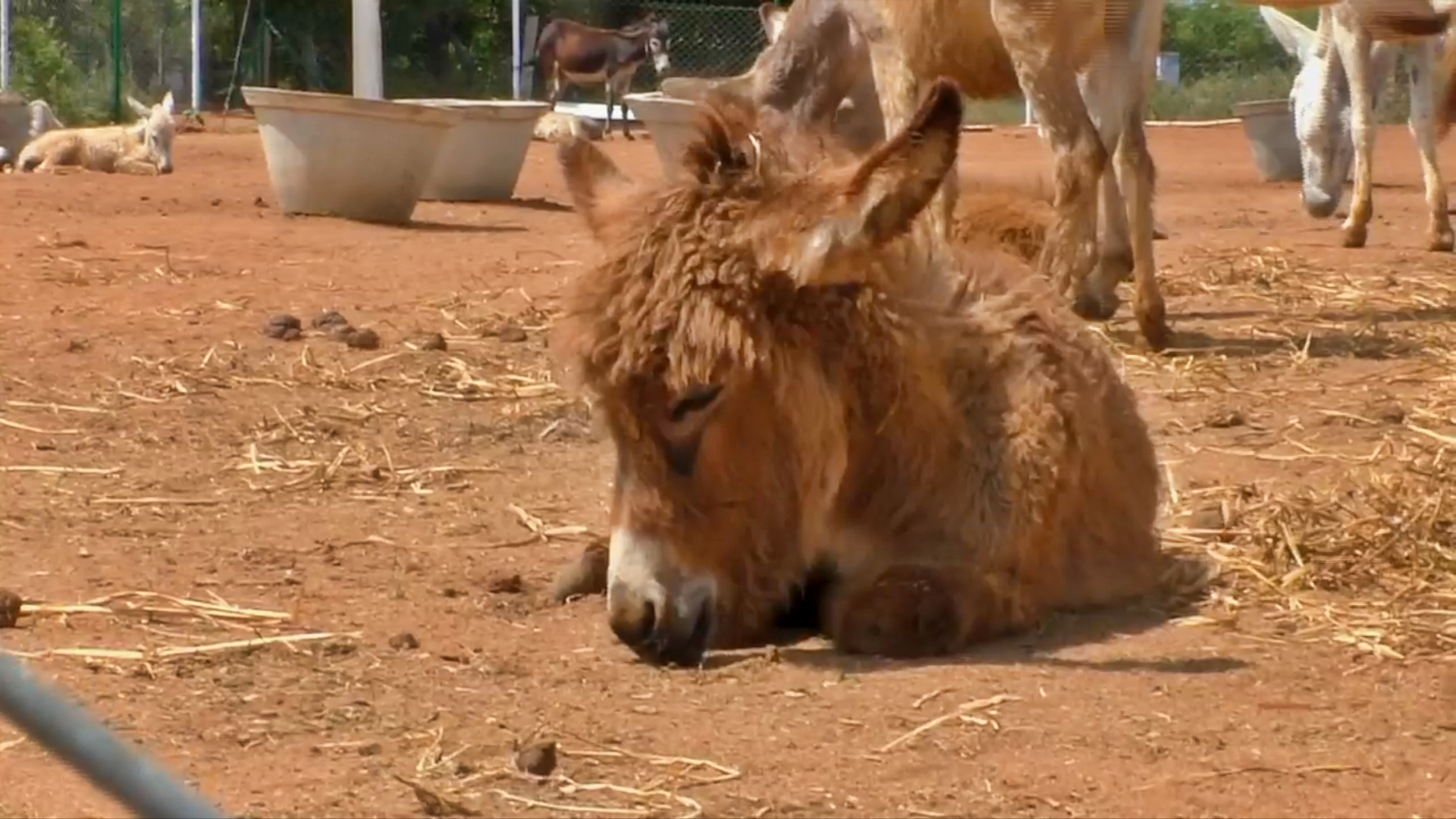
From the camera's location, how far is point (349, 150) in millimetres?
12922

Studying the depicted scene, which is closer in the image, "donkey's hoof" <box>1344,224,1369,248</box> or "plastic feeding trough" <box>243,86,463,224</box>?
"donkey's hoof" <box>1344,224,1369,248</box>

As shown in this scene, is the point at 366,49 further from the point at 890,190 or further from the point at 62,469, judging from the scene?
the point at 890,190

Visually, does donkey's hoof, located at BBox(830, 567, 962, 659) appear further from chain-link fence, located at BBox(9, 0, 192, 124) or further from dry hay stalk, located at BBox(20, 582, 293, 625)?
chain-link fence, located at BBox(9, 0, 192, 124)

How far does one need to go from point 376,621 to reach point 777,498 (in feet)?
3.15

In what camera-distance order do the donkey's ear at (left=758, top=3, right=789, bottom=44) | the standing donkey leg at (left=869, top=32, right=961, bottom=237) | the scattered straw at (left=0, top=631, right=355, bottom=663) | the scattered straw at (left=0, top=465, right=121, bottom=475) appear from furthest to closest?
1. the donkey's ear at (left=758, top=3, right=789, bottom=44)
2. the standing donkey leg at (left=869, top=32, right=961, bottom=237)
3. the scattered straw at (left=0, top=465, right=121, bottom=475)
4. the scattered straw at (left=0, top=631, right=355, bottom=663)

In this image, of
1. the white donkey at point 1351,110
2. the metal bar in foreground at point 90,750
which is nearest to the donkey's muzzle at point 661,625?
the metal bar in foreground at point 90,750

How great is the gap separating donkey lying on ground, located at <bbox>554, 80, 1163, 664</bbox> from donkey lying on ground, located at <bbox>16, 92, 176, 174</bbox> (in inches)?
635

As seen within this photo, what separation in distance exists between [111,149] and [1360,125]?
488 inches

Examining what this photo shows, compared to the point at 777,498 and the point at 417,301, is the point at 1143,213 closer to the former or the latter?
the point at 417,301

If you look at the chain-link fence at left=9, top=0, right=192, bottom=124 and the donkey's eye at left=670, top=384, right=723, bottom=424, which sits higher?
the donkey's eye at left=670, top=384, right=723, bottom=424

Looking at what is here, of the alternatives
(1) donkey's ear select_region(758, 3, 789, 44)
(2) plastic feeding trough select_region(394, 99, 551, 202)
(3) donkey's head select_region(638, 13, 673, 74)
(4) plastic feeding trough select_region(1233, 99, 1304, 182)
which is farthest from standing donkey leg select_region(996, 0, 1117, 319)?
(3) donkey's head select_region(638, 13, 673, 74)

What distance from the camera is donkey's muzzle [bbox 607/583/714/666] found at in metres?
3.95

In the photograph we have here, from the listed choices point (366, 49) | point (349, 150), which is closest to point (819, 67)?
point (349, 150)

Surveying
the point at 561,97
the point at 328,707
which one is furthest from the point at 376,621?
the point at 561,97
